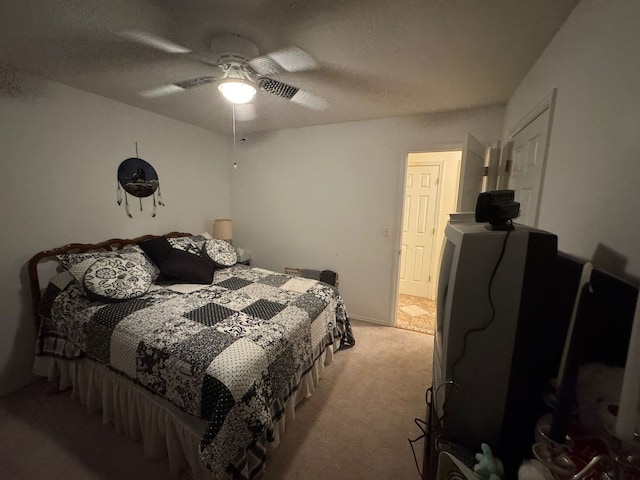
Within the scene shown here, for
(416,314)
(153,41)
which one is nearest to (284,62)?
(153,41)

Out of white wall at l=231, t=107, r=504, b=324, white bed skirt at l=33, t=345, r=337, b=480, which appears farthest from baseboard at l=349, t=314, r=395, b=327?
white bed skirt at l=33, t=345, r=337, b=480

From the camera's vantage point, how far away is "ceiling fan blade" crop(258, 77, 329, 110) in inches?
63.4

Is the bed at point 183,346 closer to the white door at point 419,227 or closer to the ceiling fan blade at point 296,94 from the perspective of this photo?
the ceiling fan blade at point 296,94

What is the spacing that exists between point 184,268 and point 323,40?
2155 mm

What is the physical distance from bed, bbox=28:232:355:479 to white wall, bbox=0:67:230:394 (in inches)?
5.6

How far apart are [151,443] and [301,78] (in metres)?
2.61

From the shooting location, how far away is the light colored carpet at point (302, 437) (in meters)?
1.45

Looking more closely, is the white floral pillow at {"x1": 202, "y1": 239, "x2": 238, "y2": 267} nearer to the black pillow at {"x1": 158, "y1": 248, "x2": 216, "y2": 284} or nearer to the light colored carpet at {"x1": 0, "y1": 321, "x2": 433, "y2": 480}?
the black pillow at {"x1": 158, "y1": 248, "x2": 216, "y2": 284}

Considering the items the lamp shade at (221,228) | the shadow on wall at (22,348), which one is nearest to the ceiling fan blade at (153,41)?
the shadow on wall at (22,348)

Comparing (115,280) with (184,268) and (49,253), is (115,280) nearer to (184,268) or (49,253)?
(184,268)

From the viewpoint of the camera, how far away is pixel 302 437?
1.68 m

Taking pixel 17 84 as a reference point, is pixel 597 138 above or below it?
below

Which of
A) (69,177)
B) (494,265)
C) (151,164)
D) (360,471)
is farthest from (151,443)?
(151,164)

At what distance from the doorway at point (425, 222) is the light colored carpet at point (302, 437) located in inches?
61.6
